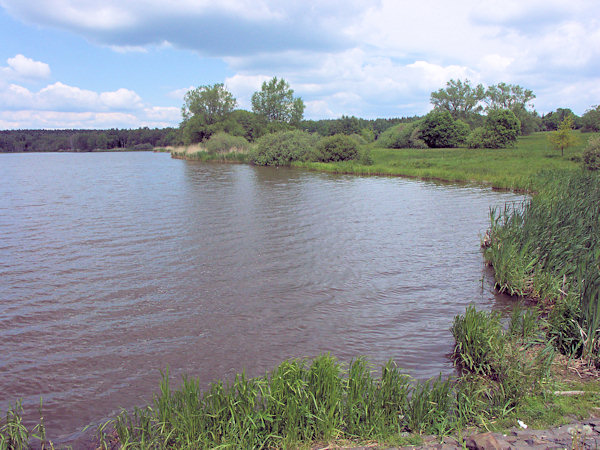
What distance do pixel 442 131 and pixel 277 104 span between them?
31959 millimetres

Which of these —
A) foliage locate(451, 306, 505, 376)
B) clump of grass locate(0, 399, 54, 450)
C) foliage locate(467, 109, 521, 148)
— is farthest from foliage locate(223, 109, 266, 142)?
clump of grass locate(0, 399, 54, 450)

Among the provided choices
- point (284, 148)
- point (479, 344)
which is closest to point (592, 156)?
point (479, 344)

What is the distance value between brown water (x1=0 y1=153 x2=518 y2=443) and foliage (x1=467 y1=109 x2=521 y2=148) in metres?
38.0

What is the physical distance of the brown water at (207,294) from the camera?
5.63 m

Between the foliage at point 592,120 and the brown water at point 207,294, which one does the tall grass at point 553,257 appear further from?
the foliage at point 592,120

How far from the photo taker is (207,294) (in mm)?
8383

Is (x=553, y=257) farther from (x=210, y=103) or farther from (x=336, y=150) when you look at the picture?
(x=210, y=103)

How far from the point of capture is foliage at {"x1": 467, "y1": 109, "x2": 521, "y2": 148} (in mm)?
49875

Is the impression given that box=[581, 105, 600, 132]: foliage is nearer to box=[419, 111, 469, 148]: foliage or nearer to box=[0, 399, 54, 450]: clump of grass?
box=[419, 111, 469, 148]: foliage

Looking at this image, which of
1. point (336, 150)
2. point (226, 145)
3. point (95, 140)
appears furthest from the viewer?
point (95, 140)

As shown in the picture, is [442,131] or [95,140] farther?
[95,140]

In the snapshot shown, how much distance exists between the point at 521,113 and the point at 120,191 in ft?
244

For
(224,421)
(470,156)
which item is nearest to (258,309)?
(224,421)

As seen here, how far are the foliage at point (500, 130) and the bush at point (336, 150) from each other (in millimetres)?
19677
